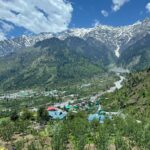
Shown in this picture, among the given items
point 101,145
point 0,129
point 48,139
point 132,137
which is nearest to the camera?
point 101,145

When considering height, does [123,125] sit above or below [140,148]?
above

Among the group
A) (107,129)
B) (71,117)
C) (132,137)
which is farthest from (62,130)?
(71,117)

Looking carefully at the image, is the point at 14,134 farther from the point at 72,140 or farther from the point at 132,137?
the point at 132,137

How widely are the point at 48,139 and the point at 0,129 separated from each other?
90.9 ft

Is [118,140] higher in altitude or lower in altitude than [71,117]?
lower

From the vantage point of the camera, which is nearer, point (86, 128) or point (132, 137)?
point (132, 137)

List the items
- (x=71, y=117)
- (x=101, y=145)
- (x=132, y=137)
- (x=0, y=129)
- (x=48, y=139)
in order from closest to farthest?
(x=101, y=145), (x=132, y=137), (x=48, y=139), (x=0, y=129), (x=71, y=117)

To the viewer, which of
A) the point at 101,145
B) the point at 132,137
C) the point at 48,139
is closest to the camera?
the point at 101,145

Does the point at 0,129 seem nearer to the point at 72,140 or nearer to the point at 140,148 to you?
the point at 72,140

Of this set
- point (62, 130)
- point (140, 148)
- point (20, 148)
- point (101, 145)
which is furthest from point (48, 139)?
point (140, 148)

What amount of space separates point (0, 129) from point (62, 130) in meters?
36.9

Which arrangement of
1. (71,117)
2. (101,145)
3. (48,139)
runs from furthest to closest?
(71,117)
(48,139)
(101,145)

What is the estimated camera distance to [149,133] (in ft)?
462

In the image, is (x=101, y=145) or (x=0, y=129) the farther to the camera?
(x=0, y=129)
